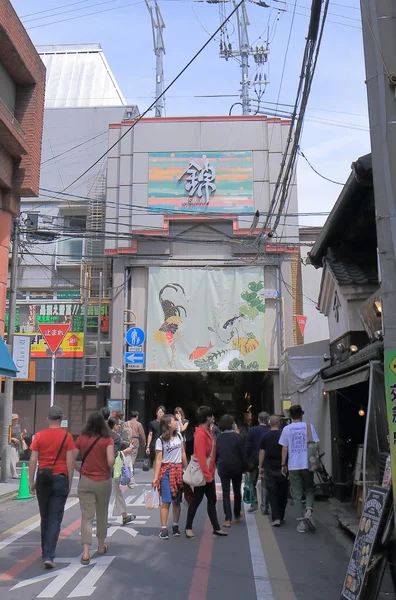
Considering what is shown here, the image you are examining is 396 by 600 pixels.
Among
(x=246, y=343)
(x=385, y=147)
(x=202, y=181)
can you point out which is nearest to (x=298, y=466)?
(x=385, y=147)

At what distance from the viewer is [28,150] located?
13.3m

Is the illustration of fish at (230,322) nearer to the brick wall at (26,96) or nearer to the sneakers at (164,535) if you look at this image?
the brick wall at (26,96)

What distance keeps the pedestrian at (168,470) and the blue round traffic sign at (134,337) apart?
12570 mm

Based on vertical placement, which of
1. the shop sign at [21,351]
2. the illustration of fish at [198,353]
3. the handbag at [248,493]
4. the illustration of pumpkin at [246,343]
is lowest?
the handbag at [248,493]

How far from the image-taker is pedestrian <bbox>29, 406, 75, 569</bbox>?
6613 mm

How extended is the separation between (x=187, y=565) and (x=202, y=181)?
56.5ft

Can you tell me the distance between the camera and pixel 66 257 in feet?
80.3

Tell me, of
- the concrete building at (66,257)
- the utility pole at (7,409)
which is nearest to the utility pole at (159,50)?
the concrete building at (66,257)

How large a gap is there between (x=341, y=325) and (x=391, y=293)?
6634mm

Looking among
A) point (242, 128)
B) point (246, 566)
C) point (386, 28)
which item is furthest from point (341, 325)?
point (242, 128)

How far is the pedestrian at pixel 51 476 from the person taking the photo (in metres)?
6.61

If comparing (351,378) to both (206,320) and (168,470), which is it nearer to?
(168,470)

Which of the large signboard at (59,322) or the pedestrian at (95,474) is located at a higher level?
the large signboard at (59,322)

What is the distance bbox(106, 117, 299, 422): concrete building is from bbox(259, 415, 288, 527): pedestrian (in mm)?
11405
